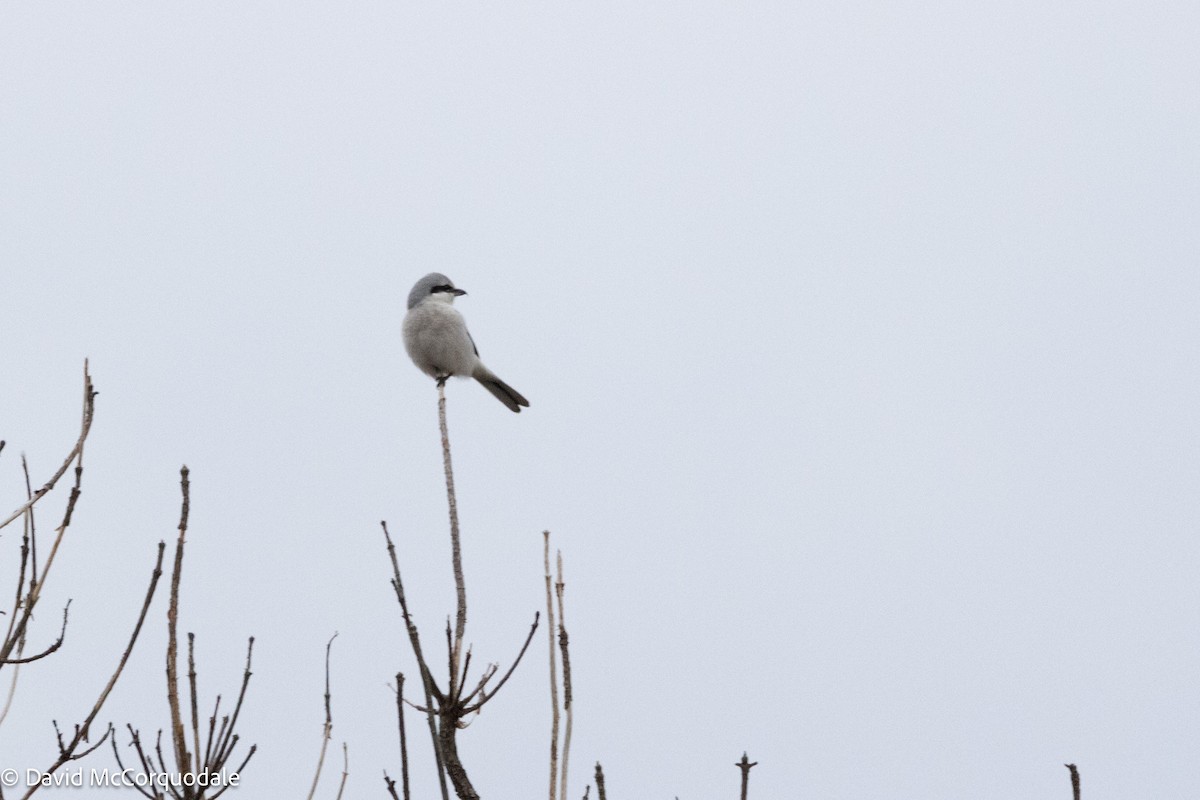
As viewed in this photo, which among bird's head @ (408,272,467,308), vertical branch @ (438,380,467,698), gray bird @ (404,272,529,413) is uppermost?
bird's head @ (408,272,467,308)

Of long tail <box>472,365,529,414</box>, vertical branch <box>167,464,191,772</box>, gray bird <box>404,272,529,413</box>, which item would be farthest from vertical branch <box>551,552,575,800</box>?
long tail <box>472,365,529,414</box>

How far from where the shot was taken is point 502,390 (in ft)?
29.7

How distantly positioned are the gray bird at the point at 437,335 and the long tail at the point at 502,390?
2.36 feet

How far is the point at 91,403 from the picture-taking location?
9.67 ft

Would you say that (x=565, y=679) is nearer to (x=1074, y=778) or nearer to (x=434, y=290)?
(x=1074, y=778)

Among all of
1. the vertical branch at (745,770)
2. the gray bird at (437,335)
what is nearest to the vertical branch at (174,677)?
Answer: the vertical branch at (745,770)

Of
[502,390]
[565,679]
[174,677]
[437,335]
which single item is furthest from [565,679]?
[502,390]

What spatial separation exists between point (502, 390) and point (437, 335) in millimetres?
1544

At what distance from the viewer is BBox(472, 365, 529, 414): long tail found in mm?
8883

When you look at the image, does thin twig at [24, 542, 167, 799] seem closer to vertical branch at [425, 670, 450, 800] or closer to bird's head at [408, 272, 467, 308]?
vertical branch at [425, 670, 450, 800]

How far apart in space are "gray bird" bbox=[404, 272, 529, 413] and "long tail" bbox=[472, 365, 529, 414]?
72cm

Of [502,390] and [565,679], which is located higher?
[502,390]

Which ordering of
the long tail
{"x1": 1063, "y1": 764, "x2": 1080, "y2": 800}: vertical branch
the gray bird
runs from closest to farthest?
{"x1": 1063, "y1": 764, "x2": 1080, "y2": 800}: vertical branch
the gray bird
the long tail

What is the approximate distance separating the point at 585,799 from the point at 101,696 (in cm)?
114
